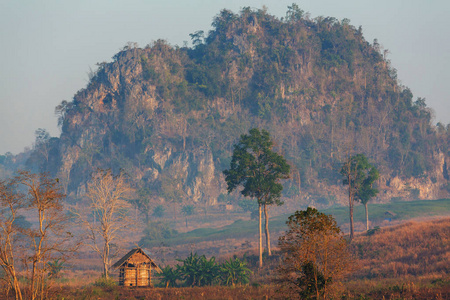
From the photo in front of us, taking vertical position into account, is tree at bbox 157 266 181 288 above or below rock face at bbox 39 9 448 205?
below

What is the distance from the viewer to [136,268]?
44.3 meters

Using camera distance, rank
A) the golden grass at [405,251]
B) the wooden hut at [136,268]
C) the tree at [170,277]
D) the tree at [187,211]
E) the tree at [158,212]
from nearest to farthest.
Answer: the golden grass at [405,251] < the wooden hut at [136,268] < the tree at [170,277] < the tree at [187,211] < the tree at [158,212]

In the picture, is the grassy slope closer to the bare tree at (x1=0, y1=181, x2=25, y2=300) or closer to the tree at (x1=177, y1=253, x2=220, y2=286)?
the tree at (x1=177, y1=253, x2=220, y2=286)

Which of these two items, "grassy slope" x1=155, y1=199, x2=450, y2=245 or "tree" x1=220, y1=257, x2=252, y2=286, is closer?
"tree" x1=220, y1=257, x2=252, y2=286

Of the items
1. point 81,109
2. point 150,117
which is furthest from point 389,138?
point 81,109

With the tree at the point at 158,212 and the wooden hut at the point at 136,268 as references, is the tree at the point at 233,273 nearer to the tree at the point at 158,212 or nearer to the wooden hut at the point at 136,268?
the wooden hut at the point at 136,268

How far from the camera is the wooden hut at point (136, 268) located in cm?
4428

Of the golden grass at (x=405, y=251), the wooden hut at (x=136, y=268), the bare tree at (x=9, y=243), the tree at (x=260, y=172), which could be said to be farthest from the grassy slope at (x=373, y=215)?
the bare tree at (x=9, y=243)

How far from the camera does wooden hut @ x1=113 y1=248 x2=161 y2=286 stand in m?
44.3

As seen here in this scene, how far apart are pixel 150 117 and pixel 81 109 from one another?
96.4ft

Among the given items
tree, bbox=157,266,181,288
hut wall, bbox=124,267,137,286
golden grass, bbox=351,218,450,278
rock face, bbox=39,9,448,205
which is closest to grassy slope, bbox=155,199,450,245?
golden grass, bbox=351,218,450,278

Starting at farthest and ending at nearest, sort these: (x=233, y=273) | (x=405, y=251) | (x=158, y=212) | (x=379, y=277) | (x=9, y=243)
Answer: (x=158, y=212) → (x=405, y=251) → (x=233, y=273) → (x=379, y=277) → (x=9, y=243)

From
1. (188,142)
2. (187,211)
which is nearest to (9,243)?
(187,211)

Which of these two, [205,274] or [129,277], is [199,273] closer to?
[205,274]
